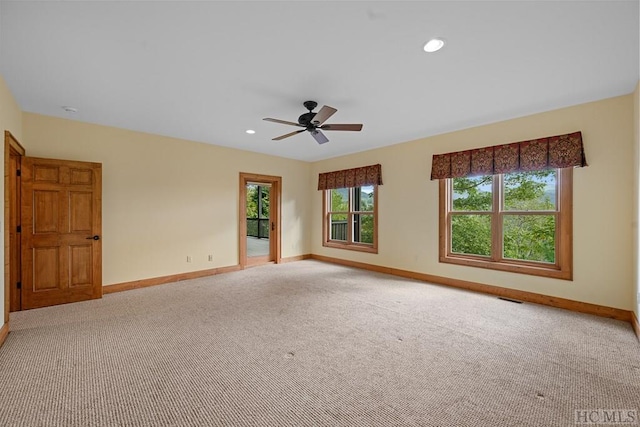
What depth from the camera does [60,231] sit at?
3834 millimetres

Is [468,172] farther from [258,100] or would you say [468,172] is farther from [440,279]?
[258,100]

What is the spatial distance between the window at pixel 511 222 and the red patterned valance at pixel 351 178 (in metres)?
1.38

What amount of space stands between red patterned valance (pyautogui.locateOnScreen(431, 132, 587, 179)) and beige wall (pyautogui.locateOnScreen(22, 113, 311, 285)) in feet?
12.4

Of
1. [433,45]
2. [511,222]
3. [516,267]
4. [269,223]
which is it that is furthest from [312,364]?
[269,223]

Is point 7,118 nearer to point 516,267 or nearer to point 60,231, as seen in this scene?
point 60,231

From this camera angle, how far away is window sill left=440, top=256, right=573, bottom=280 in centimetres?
372

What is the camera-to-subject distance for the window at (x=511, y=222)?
3.79 meters

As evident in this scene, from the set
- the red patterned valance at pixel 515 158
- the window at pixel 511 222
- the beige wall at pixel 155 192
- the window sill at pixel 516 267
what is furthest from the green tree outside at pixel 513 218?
the beige wall at pixel 155 192

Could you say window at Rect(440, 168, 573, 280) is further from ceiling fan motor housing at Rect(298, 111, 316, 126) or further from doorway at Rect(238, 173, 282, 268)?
doorway at Rect(238, 173, 282, 268)

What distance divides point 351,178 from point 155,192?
150 inches

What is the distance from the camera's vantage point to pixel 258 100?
11.1 ft

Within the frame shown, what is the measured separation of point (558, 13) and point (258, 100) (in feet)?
9.04

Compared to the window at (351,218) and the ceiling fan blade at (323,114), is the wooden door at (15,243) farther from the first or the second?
the window at (351,218)

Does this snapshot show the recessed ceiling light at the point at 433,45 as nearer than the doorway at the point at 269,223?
Yes
